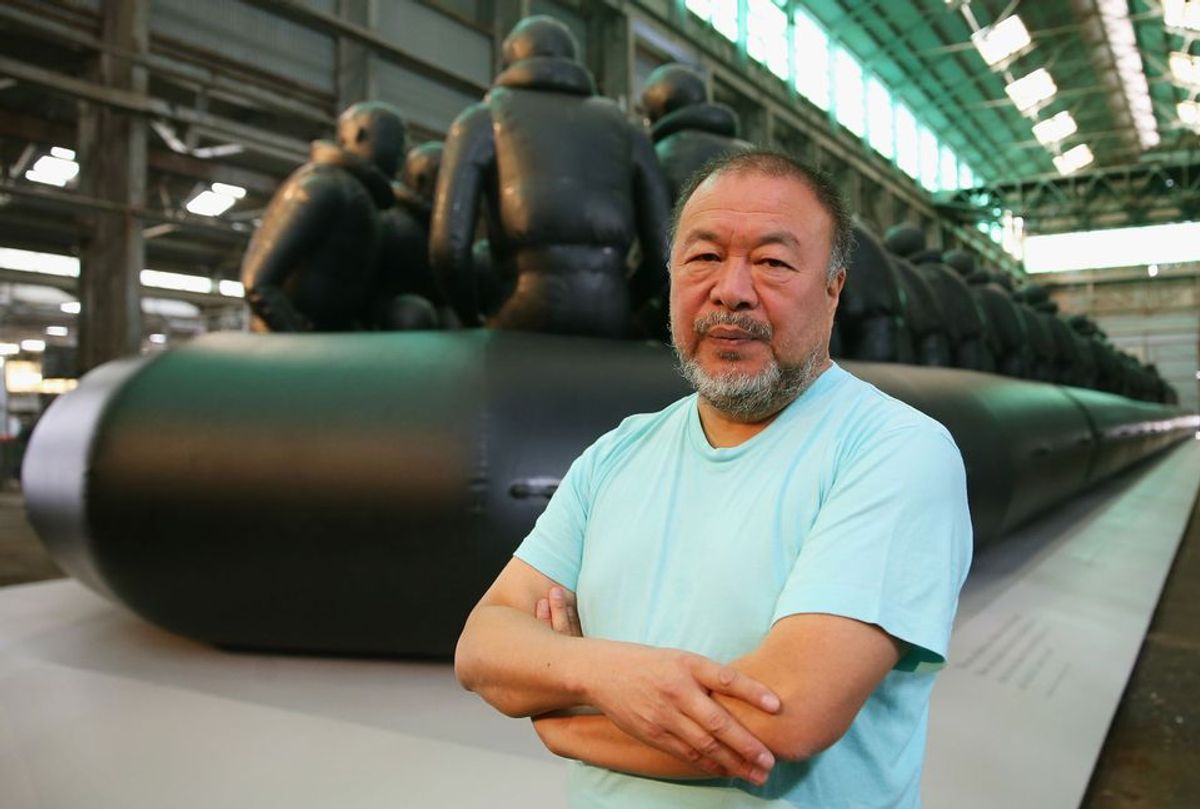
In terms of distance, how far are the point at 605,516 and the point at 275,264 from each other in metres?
2.19

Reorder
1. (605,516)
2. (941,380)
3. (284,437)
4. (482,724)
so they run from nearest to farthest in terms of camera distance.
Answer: (605,516) → (482,724) → (284,437) → (941,380)

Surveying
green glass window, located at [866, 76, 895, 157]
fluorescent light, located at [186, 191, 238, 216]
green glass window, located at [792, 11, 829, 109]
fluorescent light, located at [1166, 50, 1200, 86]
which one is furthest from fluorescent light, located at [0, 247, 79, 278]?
fluorescent light, located at [1166, 50, 1200, 86]

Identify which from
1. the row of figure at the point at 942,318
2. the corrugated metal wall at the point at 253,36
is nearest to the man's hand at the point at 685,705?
the row of figure at the point at 942,318

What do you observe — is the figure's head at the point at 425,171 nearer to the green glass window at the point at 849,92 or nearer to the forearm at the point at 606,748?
the forearm at the point at 606,748

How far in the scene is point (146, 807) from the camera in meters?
1.23

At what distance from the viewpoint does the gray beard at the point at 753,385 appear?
30.2 inches

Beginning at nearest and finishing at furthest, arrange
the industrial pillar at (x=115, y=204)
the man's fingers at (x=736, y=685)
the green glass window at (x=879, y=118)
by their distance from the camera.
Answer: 1. the man's fingers at (x=736, y=685)
2. the industrial pillar at (x=115, y=204)
3. the green glass window at (x=879, y=118)

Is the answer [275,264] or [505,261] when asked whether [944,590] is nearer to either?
[505,261]

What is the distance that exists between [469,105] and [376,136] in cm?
620

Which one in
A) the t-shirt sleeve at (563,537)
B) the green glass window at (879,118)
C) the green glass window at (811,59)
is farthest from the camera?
the green glass window at (879,118)

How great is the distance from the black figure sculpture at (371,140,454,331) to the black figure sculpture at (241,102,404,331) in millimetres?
112

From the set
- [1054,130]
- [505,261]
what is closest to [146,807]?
[505,261]

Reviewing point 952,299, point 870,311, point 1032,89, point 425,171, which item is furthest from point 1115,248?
point 425,171

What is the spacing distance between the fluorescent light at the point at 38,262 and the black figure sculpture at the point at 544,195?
25.8ft
